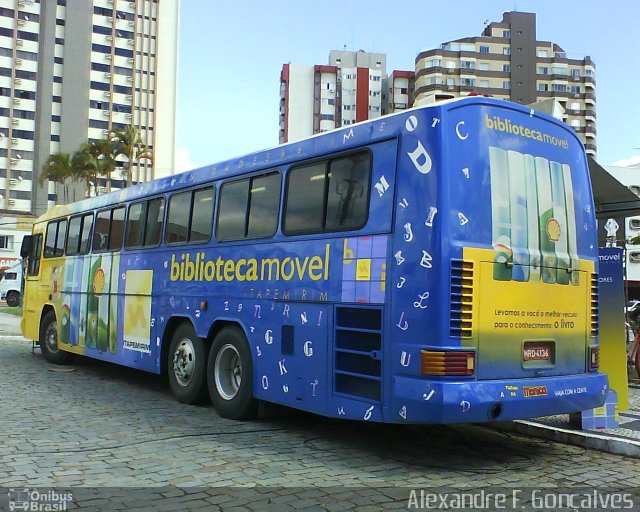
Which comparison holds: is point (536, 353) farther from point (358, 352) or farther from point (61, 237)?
point (61, 237)

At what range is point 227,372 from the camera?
829cm

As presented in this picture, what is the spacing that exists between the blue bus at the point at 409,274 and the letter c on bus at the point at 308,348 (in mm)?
16

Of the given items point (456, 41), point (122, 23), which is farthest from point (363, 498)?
point (456, 41)

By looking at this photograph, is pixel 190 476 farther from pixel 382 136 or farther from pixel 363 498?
pixel 382 136

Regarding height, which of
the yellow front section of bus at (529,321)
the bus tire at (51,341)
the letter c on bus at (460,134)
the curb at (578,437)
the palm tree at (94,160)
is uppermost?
the palm tree at (94,160)

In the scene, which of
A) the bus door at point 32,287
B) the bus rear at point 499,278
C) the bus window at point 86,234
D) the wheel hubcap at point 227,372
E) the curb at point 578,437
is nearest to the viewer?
the bus rear at point 499,278

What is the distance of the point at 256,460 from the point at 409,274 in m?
2.23

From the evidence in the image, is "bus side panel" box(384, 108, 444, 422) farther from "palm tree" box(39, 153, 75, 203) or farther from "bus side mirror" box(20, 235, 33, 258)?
"palm tree" box(39, 153, 75, 203)

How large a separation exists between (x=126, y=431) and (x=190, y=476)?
2.01 m

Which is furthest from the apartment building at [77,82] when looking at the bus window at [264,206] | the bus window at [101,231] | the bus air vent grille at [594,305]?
the bus air vent grille at [594,305]

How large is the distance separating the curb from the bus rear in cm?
50

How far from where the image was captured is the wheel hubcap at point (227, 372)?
8109mm

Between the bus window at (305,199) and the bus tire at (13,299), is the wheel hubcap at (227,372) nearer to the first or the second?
the bus window at (305,199)

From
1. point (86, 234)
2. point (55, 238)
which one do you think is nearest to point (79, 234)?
point (86, 234)
